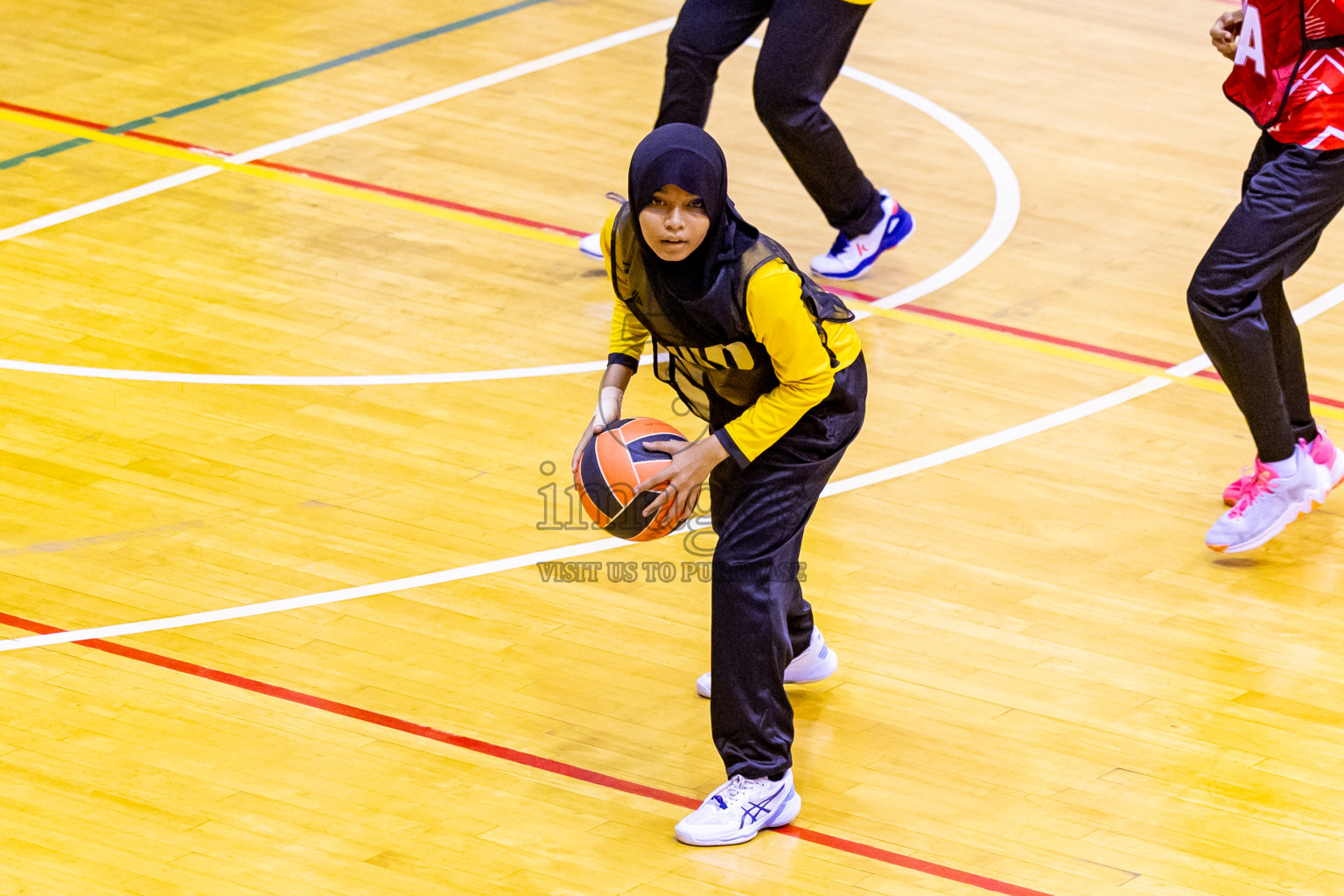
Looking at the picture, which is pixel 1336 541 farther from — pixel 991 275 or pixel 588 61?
pixel 588 61

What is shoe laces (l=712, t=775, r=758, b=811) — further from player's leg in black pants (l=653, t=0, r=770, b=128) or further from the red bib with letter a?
player's leg in black pants (l=653, t=0, r=770, b=128)

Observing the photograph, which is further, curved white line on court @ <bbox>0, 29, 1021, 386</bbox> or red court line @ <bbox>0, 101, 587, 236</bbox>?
red court line @ <bbox>0, 101, 587, 236</bbox>

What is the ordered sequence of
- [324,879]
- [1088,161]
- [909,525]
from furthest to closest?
[1088,161], [909,525], [324,879]

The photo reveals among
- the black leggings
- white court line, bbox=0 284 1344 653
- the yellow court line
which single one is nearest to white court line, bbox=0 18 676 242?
the yellow court line

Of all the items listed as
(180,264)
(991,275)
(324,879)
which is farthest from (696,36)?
(324,879)

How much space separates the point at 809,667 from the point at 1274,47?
2.05 m

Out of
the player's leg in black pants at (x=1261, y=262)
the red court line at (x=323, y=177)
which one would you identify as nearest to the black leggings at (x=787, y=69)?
the red court line at (x=323, y=177)

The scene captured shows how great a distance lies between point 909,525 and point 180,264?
117 inches

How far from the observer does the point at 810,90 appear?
6.46 metres

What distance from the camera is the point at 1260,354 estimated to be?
5.09m

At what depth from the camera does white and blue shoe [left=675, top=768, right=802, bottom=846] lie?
158 inches

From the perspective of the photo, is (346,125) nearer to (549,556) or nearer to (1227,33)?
(549,556)

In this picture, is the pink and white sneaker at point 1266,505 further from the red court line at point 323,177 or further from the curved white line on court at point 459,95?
the red court line at point 323,177

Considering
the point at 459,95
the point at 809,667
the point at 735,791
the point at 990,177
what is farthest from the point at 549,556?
the point at 459,95
